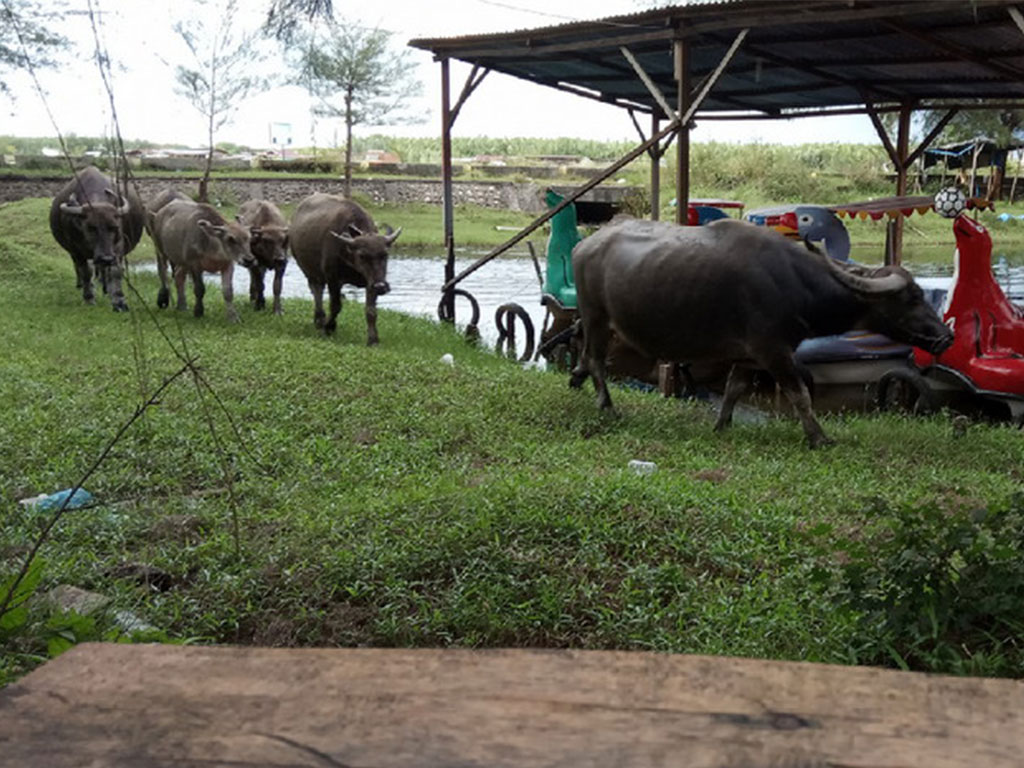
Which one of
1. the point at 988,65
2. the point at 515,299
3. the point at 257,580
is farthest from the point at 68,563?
the point at 515,299

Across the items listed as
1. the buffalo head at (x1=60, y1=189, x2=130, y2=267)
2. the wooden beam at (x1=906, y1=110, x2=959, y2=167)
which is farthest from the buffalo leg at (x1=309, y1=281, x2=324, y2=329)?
the wooden beam at (x1=906, y1=110, x2=959, y2=167)

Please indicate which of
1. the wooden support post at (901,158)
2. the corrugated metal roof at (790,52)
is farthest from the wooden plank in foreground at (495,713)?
the wooden support post at (901,158)

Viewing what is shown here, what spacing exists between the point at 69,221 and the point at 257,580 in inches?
377

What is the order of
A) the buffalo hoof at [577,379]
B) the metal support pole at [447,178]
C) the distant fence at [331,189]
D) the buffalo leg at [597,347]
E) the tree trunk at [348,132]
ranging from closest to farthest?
1. the buffalo leg at [597,347]
2. the buffalo hoof at [577,379]
3. the metal support pole at [447,178]
4. the distant fence at [331,189]
5. the tree trunk at [348,132]

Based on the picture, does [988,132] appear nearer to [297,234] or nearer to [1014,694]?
[297,234]

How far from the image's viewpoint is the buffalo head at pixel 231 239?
1101cm

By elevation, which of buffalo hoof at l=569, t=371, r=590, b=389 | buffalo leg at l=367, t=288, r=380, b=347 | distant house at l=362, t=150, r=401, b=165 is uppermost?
distant house at l=362, t=150, r=401, b=165

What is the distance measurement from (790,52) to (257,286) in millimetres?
6338

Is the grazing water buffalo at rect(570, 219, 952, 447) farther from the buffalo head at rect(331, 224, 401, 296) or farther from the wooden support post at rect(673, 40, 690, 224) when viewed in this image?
the buffalo head at rect(331, 224, 401, 296)

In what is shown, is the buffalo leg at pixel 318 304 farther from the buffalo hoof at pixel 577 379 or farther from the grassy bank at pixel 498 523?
Result: the buffalo hoof at pixel 577 379

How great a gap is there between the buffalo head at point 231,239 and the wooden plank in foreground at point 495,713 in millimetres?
10120

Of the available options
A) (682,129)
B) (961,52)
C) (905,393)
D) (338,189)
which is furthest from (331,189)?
(905,393)

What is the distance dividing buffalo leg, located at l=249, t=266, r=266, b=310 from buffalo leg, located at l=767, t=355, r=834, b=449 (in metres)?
7.09

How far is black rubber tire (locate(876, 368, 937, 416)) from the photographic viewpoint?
7.49 m
